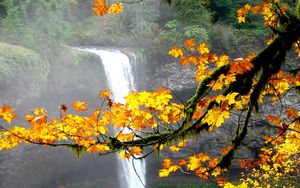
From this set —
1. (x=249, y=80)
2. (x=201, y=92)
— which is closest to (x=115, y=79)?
(x=201, y=92)

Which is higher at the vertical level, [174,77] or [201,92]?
[201,92]

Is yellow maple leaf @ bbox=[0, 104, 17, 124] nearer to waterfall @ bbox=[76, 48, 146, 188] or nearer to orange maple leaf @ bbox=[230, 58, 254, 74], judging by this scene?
orange maple leaf @ bbox=[230, 58, 254, 74]

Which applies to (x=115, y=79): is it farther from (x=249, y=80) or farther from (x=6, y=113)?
(x=249, y=80)

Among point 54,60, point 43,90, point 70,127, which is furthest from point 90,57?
point 70,127

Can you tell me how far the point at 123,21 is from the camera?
25750 millimetres

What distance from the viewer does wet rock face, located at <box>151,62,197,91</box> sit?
72.1 feet

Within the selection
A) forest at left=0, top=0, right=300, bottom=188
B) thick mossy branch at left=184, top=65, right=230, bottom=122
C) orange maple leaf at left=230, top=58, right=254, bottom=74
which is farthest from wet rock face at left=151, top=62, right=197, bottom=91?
orange maple leaf at left=230, top=58, right=254, bottom=74

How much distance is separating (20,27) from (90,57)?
12.4ft

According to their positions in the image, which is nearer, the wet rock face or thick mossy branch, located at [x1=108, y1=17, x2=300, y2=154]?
thick mossy branch, located at [x1=108, y1=17, x2=300, y2=154]

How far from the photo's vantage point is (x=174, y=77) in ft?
72.7

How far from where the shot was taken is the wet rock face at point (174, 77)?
21969 millimetres

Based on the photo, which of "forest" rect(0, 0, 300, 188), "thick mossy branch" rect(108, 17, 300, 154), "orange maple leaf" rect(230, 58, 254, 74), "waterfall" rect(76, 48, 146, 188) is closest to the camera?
"orange maple leaf" rect(230, 58, 254, 74)

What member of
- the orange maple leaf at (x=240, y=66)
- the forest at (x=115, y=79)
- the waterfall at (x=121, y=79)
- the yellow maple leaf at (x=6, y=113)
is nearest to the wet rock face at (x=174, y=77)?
the forest at (x=115, y=79)

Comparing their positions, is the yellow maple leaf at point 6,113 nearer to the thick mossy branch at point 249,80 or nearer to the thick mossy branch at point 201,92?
the thick mossy branch at point 249,80
